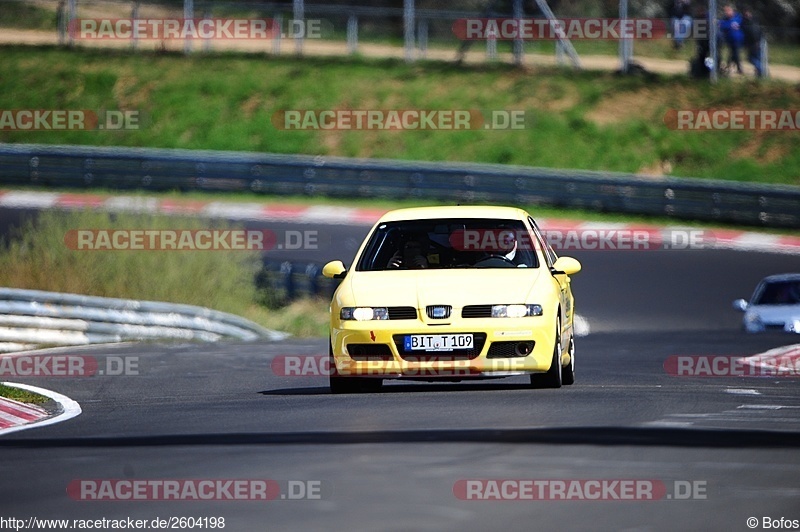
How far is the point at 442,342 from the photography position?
34.8 ft

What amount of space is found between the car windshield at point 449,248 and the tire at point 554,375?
734 mm

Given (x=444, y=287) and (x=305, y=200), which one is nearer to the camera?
(x=444, y=287)

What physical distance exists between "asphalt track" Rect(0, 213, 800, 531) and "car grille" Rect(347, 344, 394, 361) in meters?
0.33

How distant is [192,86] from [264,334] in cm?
2099

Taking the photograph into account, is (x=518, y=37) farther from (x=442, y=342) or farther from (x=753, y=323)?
(x=442, y=342)

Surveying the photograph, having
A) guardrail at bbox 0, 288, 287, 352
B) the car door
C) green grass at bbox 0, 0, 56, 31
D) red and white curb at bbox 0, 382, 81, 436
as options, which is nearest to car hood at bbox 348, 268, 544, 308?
the car door

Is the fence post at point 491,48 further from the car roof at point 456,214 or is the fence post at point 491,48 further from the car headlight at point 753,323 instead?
the car roof at point 456,214

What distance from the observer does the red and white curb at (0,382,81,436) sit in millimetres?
9844

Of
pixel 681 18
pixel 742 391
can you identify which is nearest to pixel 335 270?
pixel 742 391

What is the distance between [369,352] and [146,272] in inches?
409

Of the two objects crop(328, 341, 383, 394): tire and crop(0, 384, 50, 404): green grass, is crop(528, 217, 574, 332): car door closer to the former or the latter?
crop(328, 341, 383, 394): tire

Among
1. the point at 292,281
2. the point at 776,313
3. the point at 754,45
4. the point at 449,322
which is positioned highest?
the point at 754,45

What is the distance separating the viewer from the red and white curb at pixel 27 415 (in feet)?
32.3

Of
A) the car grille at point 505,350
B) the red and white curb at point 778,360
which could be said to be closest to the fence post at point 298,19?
the red and white curb at point 778,360
